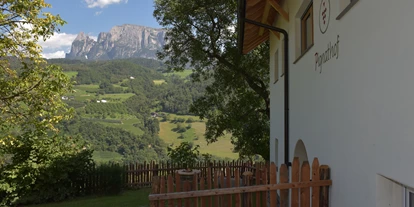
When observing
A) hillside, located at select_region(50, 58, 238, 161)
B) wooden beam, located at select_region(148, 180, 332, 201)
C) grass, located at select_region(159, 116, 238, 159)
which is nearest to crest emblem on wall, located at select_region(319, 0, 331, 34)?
wooden beam, located at select_region(148, 180, 332, 201)

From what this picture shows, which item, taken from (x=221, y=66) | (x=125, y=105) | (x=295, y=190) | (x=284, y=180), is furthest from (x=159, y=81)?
(x=295, y=190)

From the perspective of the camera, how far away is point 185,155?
16641 millimetres

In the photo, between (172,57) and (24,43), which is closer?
(24,43)

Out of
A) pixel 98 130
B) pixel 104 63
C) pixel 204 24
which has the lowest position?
pixel 98 130

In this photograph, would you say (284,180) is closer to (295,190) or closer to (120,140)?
(295,190)

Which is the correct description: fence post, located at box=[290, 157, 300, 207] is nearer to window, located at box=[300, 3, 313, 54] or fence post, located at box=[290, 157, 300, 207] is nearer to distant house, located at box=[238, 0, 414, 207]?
distant house, located at box=[238, 0, 414, 207]

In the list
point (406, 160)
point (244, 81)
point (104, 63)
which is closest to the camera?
point (406, 160)

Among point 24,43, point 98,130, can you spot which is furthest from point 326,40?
point 98,130

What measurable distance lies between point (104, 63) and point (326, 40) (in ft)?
481

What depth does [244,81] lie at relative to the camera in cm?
1711

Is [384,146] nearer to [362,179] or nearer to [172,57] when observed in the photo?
[362,179]

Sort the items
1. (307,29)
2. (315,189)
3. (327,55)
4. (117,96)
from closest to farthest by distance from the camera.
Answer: (315,189) → (327,55) → (307,29) → (117,96)

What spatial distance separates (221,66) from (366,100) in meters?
14.6

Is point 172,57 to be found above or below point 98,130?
above
